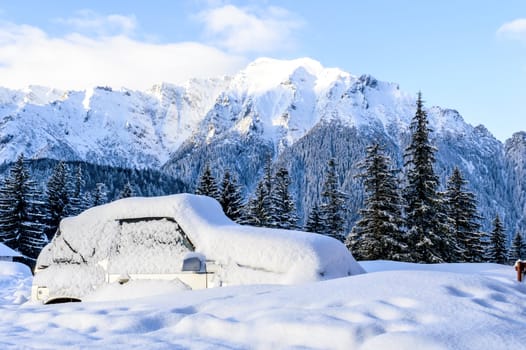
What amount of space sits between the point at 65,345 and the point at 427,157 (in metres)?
22.2

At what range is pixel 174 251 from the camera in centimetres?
826

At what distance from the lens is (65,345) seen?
484cm

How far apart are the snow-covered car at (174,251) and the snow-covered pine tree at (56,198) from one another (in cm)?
3711

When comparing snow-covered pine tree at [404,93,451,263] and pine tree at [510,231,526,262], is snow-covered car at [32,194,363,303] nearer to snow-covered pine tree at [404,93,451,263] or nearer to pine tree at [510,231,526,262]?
snow-covered pine tree at [404,93,451,263]

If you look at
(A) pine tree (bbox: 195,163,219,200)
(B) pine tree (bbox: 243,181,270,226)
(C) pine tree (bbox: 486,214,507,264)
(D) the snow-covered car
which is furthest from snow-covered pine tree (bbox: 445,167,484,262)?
(D) the snow-covered car

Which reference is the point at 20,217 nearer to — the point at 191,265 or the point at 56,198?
the point at 56,198

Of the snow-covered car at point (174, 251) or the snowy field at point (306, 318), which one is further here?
the snow-covered car at point (174, 251)

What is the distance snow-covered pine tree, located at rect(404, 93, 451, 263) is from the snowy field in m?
17.5

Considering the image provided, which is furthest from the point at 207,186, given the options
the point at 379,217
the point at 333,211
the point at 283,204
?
the point at 379,217

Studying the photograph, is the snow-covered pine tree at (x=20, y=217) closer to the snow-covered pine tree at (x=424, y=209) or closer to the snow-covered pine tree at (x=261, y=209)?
the snow-covered pine tree at (x=261, y=209)

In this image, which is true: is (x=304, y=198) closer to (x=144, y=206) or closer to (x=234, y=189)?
(x=234, y=189)

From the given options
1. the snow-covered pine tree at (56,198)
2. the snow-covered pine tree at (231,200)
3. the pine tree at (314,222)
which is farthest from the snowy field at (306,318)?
the snow-covered pine tree at (56,198)

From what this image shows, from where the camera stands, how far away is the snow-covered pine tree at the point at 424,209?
78.3 ft

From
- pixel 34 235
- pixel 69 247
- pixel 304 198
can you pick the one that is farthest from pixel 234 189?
pixel 304 198
